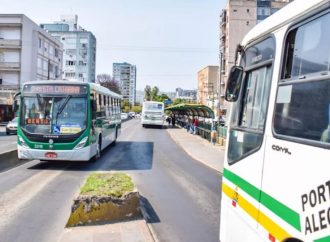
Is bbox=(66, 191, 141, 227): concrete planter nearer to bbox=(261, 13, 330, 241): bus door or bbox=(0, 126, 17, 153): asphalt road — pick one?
bbox=(261, 13, 330, 241): bus door

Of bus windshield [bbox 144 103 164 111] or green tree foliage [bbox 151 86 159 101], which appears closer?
bus windshield [bbox 144 103 164 111]

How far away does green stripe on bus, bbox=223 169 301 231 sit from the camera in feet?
9.37

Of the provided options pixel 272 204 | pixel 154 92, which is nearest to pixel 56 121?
pixel 272 204

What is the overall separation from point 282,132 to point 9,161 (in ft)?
42.6

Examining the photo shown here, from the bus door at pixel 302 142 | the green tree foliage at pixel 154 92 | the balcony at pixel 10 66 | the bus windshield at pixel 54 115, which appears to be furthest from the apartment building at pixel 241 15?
the bus door at pixel 302 142

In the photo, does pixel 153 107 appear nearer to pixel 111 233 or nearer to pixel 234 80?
pixel 111 233

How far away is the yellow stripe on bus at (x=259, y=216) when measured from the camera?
304 centimetres

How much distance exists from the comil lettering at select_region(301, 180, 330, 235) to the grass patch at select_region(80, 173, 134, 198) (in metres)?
4.65

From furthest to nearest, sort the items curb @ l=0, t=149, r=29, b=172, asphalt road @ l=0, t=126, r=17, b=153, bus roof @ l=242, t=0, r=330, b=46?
asphalt road @ l=0, t=126, r=17, b=153, curb @ l=0, t=149, r=29, b=172, bus roof @ l=242, t=0, r=330, b=46

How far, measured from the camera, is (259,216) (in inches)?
138

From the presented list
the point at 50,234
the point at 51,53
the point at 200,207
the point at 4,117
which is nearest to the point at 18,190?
the point at 50,234

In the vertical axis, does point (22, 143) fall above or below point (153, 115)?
above

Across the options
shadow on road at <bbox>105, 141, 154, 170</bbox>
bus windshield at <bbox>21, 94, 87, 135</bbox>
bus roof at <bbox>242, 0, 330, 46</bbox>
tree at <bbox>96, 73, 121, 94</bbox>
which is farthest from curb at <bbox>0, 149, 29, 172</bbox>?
tree at <bbox>96, 73, 121, 94</bbox>

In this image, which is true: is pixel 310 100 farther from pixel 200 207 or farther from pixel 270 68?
pixel 200 207
